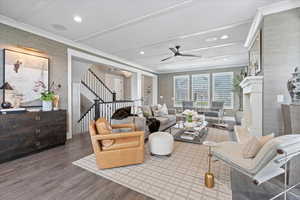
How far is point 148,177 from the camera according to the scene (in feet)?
6.73

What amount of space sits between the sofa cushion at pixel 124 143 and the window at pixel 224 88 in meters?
6.48

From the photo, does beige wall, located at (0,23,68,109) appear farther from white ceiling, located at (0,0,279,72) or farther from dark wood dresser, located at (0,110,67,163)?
dark wood dresser, located at (0,110,67,163)

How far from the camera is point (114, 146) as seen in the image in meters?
2.30

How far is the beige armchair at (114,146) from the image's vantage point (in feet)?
7.34

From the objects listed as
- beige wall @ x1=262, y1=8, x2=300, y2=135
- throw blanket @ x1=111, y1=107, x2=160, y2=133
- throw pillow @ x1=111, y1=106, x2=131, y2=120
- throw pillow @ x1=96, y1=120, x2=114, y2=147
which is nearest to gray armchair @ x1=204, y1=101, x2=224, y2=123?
throw blanket @ x1=111, y1=107, x2=160, y2=133

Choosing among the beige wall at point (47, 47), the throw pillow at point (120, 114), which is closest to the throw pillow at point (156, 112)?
the throw pillow at point (120, 114)

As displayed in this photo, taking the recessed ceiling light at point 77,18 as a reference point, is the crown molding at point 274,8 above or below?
below

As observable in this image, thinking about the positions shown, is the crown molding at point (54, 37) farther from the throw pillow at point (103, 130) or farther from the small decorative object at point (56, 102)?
the throw pillow at point (103, 130)

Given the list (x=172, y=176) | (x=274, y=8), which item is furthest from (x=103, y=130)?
(x=274, y=8)

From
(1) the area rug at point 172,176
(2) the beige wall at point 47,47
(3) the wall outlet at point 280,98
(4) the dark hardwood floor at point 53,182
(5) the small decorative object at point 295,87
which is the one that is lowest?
(4) the dark hardwood floor at point 53,182

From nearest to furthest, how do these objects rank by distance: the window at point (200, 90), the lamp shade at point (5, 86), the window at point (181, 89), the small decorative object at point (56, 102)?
the lamp shade at point (5, 86) < the small decorative object at point (56, 102) < the window at point (200, 90) < the window at point (181, 89)

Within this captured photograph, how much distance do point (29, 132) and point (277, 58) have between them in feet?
16.8

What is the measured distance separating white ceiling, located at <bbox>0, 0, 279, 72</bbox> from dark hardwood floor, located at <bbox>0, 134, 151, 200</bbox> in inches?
116

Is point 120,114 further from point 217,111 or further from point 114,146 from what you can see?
point 217,111
